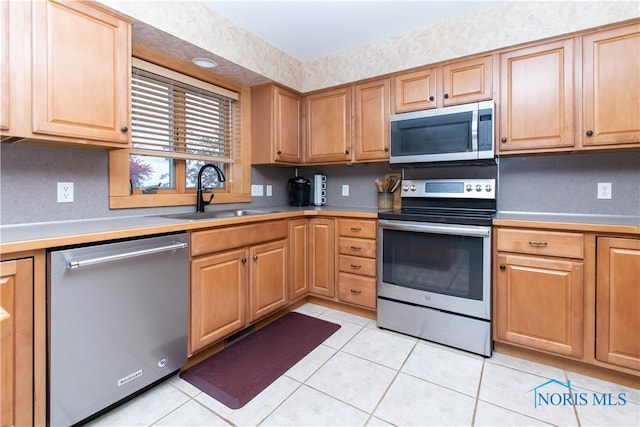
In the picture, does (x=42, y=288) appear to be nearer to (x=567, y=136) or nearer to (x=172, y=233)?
(x=172, y=233)

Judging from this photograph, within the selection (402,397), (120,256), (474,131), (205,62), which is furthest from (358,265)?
(205,62)

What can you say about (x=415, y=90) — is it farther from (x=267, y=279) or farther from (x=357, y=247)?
(x=267, y=279)

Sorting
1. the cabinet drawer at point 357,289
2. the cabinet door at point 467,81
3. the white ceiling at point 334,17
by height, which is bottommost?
the cabinet drawer at point 357,289

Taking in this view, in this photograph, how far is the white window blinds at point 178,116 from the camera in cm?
210

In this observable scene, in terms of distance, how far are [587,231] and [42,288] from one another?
8.69 ft

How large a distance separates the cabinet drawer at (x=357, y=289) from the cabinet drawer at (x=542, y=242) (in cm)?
99

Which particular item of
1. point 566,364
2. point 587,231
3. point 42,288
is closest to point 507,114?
point 587,231

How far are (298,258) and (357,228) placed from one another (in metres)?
0.58

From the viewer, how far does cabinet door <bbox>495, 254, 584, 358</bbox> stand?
5.83 feet

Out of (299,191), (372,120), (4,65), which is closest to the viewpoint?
(4,65)

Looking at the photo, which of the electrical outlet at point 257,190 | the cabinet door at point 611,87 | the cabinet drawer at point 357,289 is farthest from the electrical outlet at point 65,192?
the cabinet door at point 611,87

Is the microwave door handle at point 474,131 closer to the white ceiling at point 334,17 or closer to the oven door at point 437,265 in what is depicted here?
the oven door at point 437,265

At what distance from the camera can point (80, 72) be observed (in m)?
1.54

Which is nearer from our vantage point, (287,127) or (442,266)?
(442,266)
